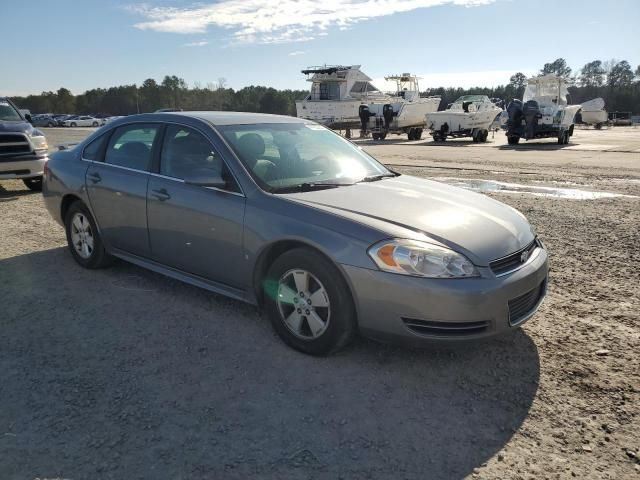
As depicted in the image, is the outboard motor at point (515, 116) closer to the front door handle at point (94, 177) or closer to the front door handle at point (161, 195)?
the front door handle at point (94, 177)

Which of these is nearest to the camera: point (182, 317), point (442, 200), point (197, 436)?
point (197, 436)

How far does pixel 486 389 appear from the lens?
302cm

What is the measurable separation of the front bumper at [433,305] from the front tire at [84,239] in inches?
121

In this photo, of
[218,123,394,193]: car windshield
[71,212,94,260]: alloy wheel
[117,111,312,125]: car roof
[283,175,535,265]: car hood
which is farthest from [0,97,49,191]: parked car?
[283,175,535,265]: car hood

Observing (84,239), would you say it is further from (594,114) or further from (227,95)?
(227,95)

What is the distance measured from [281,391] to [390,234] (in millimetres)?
1136

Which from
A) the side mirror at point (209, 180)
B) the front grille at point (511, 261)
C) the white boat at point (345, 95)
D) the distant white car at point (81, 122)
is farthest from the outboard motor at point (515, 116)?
the distant white car at point (81, 122)

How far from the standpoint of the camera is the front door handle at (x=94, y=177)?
4.88 metres

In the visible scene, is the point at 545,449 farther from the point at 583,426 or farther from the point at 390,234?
the point at 390,234

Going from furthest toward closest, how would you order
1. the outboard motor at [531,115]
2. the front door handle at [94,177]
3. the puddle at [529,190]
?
the outboard motor at [531,115] → the puddle at [529,190] → the front door handle at [94,177]

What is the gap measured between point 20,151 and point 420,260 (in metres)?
9.42

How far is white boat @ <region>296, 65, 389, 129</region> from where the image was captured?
3662 cm

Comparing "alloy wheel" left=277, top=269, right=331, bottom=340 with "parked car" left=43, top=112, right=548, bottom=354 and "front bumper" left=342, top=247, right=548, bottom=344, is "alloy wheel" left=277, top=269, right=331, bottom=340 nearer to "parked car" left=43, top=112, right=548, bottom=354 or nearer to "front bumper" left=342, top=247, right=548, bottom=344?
"parked car" left=43, top=112, right=548, bottom=354

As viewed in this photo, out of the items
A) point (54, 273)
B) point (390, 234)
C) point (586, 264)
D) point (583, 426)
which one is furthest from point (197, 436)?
point (586, 264)
